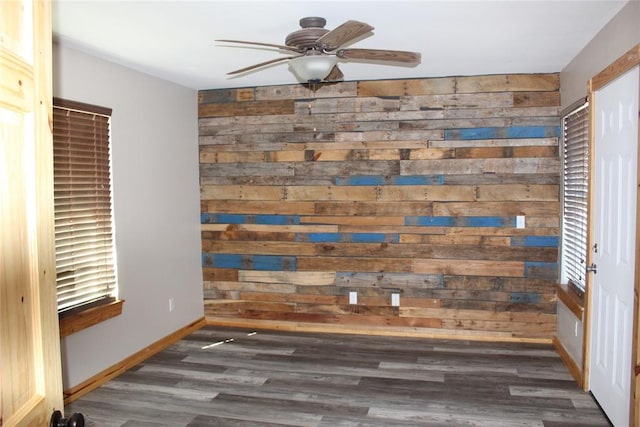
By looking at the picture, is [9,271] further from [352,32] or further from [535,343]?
[535,343]

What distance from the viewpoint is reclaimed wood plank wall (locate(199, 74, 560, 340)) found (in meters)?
4.84

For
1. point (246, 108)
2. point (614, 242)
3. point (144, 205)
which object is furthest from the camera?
point (246, 108)

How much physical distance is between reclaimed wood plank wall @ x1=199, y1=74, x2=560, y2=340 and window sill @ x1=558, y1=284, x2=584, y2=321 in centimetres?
30

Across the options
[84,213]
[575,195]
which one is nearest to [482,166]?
[575,195]

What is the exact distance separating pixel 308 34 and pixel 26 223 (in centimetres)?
230

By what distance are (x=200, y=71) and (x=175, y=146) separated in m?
0.87

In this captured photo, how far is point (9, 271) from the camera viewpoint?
3.11ft

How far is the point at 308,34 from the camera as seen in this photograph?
3.00 metres

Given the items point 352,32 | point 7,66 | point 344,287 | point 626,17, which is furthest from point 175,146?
point 7,66

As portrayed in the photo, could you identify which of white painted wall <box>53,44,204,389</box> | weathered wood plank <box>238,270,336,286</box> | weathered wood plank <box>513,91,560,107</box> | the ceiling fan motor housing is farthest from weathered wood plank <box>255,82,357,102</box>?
the ceiling fan motor housing

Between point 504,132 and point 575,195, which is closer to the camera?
point 575,195

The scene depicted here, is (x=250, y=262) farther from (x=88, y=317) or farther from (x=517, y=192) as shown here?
(x=517, y=192)

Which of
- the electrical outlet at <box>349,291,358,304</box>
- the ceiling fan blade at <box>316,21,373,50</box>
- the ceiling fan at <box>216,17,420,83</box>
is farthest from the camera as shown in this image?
the electrical outlet at <box>349,291,358,304</box>

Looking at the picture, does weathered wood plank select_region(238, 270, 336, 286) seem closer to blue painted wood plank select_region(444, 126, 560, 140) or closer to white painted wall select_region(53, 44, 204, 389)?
white painted wall select_region(53, 44, 204, 389)
